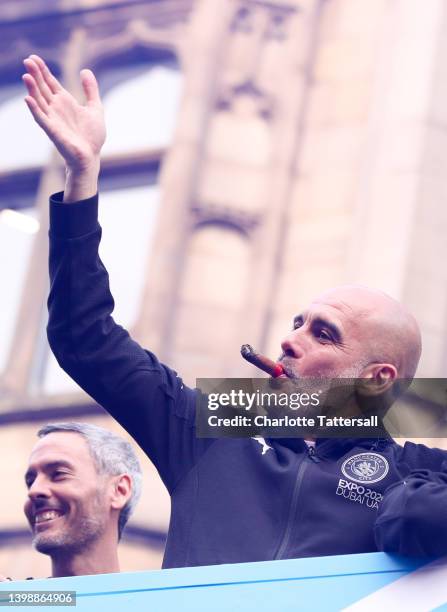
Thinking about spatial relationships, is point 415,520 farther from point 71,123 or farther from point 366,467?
point 71,123

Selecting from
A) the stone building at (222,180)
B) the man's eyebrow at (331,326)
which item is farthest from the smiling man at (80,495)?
the stone building at (222,180)

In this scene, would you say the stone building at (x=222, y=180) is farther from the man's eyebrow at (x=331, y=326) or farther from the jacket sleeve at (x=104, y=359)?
the jacket sleeve at (x=104, y=359)

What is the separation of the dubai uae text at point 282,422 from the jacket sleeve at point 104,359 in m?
0.05

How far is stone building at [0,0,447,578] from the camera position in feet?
28.4

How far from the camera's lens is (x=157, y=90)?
10258mm

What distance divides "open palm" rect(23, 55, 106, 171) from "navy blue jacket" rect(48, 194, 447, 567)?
0.32 feet

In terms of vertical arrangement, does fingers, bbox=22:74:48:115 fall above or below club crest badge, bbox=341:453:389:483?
above

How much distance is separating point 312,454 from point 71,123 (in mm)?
820

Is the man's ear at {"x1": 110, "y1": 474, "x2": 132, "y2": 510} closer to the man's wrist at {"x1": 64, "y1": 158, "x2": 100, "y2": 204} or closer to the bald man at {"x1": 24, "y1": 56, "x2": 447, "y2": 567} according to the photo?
the bald man at {"x1": 24, "y1": 56, "x2": 447, "y2": 567}

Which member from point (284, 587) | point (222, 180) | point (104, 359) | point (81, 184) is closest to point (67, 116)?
point (81, 184)

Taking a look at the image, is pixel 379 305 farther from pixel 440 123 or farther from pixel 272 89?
pixel 272 89

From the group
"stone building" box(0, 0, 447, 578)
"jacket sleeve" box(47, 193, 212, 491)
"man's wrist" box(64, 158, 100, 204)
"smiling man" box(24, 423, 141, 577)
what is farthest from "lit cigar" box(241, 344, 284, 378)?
"stone building" box(0, 0, 447, 578)

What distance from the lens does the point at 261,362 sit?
321cm

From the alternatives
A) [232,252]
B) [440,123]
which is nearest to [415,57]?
[440,123]
